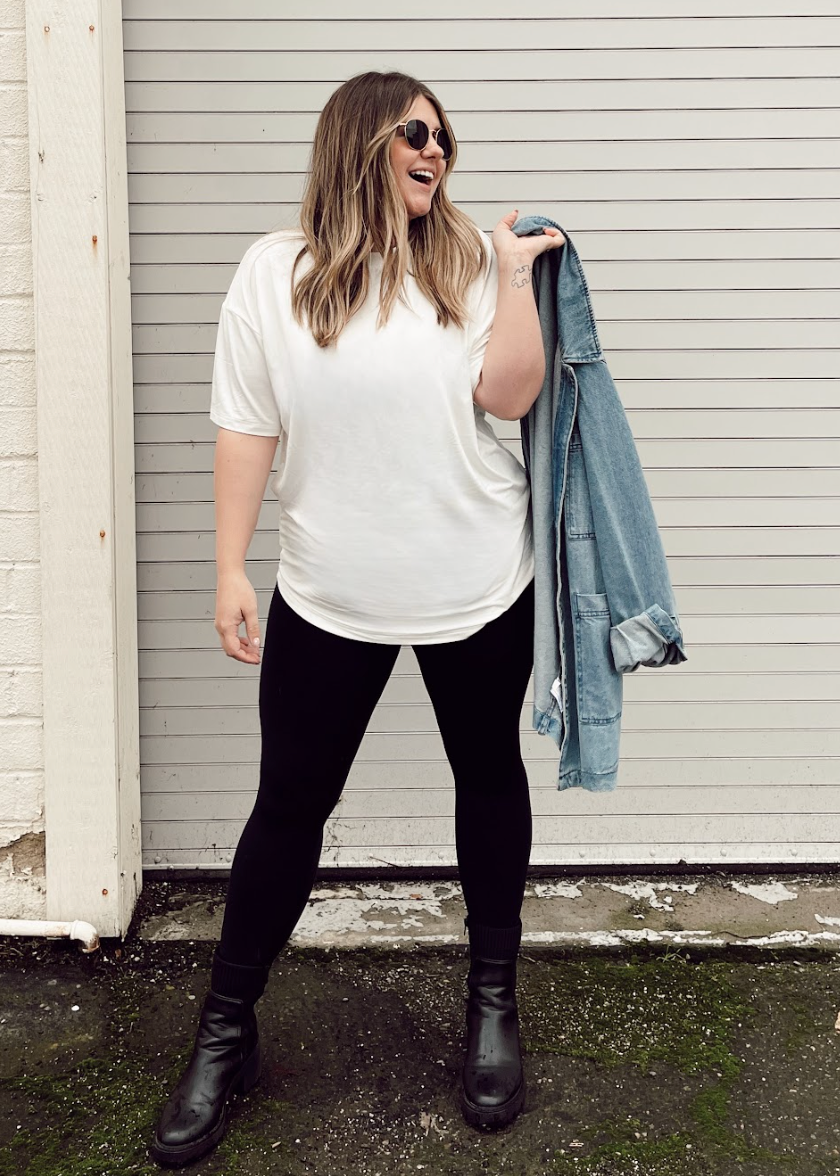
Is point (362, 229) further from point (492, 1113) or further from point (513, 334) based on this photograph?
point (492, 1113)

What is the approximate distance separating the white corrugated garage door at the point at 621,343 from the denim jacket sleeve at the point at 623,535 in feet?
3.25

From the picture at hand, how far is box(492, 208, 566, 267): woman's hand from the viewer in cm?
197

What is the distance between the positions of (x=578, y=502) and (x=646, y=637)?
0.94 feet

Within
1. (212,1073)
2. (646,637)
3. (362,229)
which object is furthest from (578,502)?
(212,1073)

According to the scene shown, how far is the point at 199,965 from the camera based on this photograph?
283cm

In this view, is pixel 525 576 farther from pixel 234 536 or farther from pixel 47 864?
pixel 47 864

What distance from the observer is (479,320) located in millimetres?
2006

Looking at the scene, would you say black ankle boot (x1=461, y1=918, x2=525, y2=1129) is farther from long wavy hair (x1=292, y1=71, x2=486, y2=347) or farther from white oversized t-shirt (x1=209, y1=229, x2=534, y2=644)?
long wavy hair (x1=292, y1=71, x2=486, y2=347)

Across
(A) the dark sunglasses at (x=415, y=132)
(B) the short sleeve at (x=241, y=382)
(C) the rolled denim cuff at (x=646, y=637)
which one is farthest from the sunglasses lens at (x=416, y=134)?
(C) the rolled denim cuff at (x=646, y=637)

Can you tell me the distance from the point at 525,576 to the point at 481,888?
66 cm

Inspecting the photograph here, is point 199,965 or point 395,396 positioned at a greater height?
point 395,396

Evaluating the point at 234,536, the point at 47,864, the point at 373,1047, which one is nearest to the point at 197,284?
the point at 234,536

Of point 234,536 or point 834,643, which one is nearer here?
point 234,536

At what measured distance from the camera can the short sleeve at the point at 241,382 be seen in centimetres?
198
